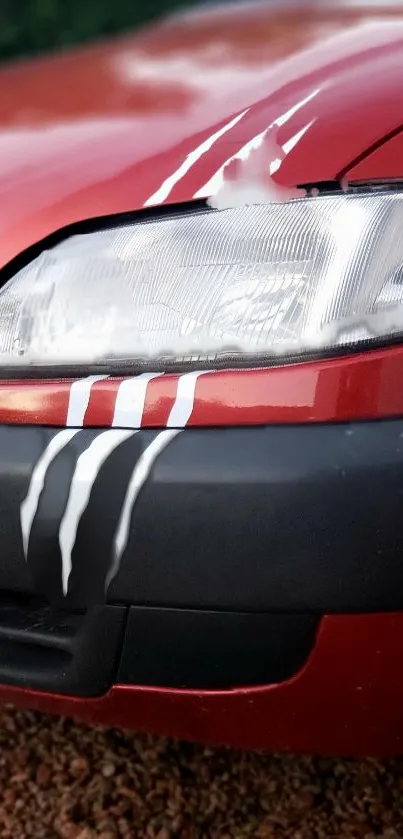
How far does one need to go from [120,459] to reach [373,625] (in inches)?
13.9

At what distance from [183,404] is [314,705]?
1.37ft

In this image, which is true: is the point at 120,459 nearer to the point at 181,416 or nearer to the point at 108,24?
the point at 181,416

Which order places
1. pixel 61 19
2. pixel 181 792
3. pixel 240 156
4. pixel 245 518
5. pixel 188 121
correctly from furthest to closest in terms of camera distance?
pixel 61 19, pixel 181 792, pixel 188 121, pixel 240 156, pixel 245 518

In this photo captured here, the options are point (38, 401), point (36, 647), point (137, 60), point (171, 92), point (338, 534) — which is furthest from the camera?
point (137, 60)

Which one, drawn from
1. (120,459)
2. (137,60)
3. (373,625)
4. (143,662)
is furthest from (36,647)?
(137,60)

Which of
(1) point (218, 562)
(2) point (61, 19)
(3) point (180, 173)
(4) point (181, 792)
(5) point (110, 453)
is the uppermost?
(2) point (61, 19)

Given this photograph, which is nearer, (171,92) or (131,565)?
(131,565)

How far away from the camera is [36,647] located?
4.19 ft

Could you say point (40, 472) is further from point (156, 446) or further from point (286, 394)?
point (286, 394)

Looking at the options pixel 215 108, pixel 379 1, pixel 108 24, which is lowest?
pixel 215 108

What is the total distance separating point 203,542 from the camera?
1.07 metres

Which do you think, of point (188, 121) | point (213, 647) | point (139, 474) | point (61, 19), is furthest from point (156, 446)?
point (61, 19)

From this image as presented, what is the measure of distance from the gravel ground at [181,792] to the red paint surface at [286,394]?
77cm

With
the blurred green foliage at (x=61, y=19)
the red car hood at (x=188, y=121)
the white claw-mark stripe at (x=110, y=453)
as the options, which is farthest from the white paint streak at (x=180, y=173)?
the blurred green foliage at (x=61, y=19)
